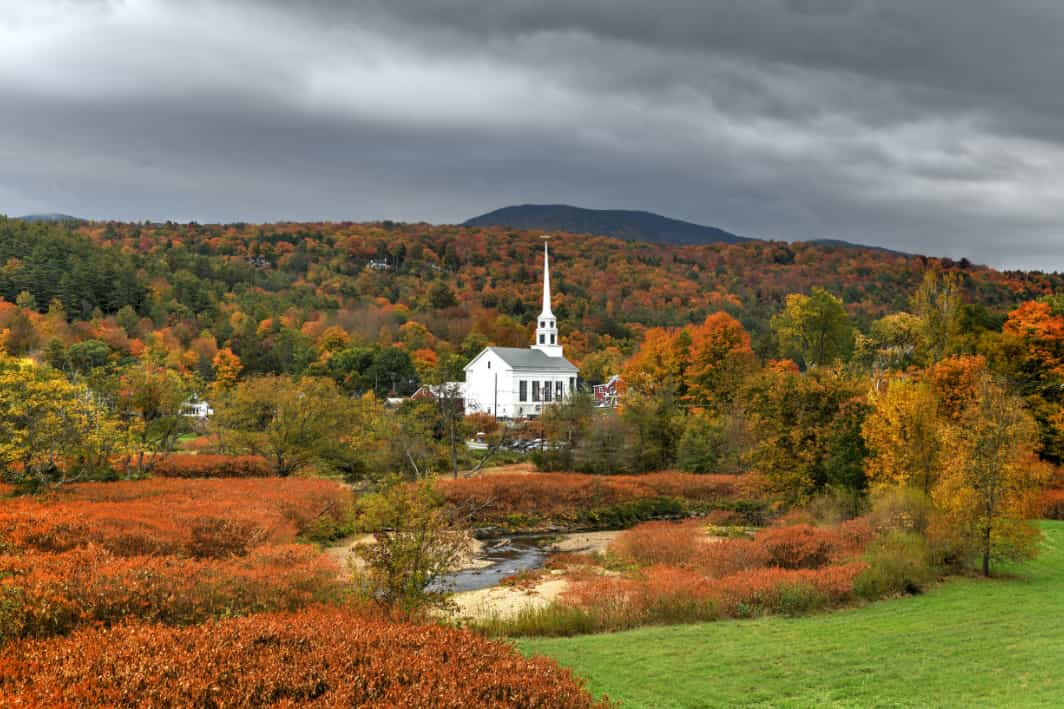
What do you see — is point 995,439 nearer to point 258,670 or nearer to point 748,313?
point 258,670

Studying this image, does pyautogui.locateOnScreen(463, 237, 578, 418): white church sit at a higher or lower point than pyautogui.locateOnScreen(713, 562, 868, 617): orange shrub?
higher

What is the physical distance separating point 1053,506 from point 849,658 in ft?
101

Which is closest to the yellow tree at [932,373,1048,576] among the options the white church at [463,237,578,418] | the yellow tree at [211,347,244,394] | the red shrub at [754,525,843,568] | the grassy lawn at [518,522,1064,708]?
the grassy lawn at [518,522,1064,708]

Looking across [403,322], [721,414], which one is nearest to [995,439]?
[721,414]

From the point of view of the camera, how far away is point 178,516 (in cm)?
2484

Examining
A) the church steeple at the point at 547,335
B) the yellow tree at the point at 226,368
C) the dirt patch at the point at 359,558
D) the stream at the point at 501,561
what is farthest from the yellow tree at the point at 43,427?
the church steeple at the point at 547,335

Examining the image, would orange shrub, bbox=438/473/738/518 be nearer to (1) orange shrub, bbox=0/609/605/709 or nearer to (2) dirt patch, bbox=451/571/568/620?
(2) dirt patch, bbox=451/571/568/620

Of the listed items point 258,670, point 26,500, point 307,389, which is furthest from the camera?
point 307,389

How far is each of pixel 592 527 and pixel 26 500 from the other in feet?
92.9

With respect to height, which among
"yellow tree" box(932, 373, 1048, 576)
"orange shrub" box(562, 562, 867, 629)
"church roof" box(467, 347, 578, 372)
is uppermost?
"church roof" box(467, 347, 578, 372)

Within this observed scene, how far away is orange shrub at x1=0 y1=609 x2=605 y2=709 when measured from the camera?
677 cm

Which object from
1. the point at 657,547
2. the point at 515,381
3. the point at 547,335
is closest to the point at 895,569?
the point at 657,547

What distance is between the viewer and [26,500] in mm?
23984

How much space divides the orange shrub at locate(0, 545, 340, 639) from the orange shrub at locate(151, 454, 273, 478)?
89.1 ft
